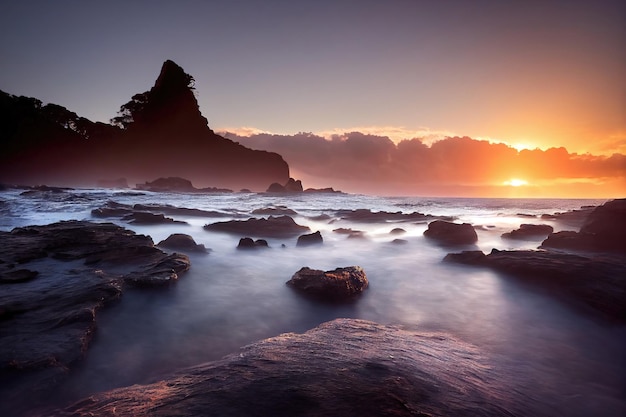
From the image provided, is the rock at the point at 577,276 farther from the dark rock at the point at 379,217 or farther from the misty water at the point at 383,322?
the dark rock at the point at 379,217

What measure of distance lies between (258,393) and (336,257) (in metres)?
9.11

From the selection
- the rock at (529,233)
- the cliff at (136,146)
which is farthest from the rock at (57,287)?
the cliff at (136,146)

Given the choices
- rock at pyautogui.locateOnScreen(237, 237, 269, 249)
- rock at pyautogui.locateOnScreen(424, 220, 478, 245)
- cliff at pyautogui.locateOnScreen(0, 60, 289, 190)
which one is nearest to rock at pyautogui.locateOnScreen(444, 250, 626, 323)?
rock at pyautogui.locateOnScreen(424, 220, 478, 245)

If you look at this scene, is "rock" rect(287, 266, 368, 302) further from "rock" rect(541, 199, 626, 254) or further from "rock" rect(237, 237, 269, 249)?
"rock" rect(541, 199, 626, 254)

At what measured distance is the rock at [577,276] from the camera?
621cm

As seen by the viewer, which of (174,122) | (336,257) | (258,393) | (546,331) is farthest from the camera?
(174,122)

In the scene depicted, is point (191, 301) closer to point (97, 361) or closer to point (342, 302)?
point (97, 361)

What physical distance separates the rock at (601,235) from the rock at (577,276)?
7.14 ft

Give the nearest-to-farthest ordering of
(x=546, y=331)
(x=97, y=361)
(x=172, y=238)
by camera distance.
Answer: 1. (x=97, y=361)
2. (x=546, y=331)
3. (x=172, y=238)

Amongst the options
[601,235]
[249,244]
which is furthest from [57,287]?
[601,235]

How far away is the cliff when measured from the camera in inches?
2744

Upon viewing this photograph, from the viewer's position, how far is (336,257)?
37.8 ft

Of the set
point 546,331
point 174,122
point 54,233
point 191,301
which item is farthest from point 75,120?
point 546,331

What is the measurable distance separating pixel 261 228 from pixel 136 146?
91289 mm
